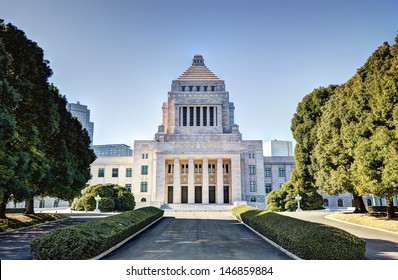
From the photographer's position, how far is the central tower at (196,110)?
60.3m

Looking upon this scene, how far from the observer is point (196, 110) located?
6225 centimetres

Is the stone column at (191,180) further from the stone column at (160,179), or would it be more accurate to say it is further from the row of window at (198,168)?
the stone column at (160,179)

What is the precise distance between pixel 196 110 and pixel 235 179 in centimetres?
1722

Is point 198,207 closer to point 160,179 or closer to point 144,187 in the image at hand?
point 160,179

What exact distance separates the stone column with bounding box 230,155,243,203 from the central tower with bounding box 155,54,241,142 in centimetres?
638

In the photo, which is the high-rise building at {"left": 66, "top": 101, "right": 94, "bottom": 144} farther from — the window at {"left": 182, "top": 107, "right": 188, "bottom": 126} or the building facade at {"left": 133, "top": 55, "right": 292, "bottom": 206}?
the window at {"left": 182, "top": 107, "right": 188, "bottom": 126}

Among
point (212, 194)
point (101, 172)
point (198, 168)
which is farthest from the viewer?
point (101, 172)

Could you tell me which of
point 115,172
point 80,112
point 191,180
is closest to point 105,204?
point 191,180

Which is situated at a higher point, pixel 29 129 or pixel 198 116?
pixel 198 116

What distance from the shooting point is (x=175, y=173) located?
54281 mm

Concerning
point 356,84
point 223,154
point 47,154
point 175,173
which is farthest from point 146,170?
point 356,84

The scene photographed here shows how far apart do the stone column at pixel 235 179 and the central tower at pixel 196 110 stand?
638cm

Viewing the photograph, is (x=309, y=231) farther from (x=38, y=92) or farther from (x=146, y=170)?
(x=146, y=170)

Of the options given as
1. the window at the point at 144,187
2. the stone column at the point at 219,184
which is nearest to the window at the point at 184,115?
the stone column at the point at 219,184
